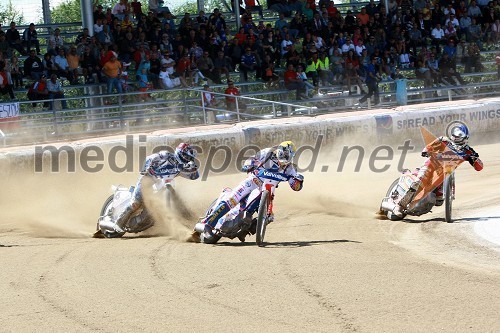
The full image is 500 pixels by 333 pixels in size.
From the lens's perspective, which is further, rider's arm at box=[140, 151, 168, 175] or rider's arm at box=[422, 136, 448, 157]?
rider's arm at box=[422, 136, 448, 157]

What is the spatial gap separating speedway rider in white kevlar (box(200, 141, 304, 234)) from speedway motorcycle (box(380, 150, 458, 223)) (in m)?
2.40

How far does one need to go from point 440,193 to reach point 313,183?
4.52m

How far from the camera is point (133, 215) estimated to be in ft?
37.8

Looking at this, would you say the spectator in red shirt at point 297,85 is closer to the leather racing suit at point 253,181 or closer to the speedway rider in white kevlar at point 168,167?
the speedway rider in white kevlar at point 168,167

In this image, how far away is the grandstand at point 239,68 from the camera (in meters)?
19.9

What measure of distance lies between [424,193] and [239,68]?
12899mm

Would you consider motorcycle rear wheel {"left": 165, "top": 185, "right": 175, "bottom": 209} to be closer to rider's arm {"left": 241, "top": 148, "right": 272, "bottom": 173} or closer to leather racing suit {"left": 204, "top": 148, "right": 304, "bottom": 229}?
leather racing suit {"left": 204, "top": 148, "right": 304, "bottom": 229}

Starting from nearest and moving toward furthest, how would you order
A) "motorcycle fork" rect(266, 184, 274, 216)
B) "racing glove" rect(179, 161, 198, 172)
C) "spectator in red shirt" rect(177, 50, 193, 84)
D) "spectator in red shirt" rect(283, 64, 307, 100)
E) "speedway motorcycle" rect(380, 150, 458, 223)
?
"motorcycle fork" rect(266, 184, 274, 216)
"racing glove" rect(179, 161, 198, 172)
"speedway motorcycle" rect(380, 150, 458, 223)
"spectator in red shirt" rect(177, 50, 193, 84)
"spectator in red shirt" rect(283, 64, 307, 100)

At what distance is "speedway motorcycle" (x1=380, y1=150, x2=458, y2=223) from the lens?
1158 centimetres

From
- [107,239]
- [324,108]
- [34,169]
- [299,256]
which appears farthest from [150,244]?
[324,108]

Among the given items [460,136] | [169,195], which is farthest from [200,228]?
[460,136]

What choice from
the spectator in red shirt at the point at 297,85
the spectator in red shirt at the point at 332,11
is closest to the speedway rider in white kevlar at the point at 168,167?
the spectator in red shirt at the point at 297,85

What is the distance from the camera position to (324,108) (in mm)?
22484

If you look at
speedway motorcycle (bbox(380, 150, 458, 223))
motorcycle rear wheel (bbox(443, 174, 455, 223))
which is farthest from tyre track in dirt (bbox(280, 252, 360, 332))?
speedway motorcycle (bbox(380, 150, 458, 223))
